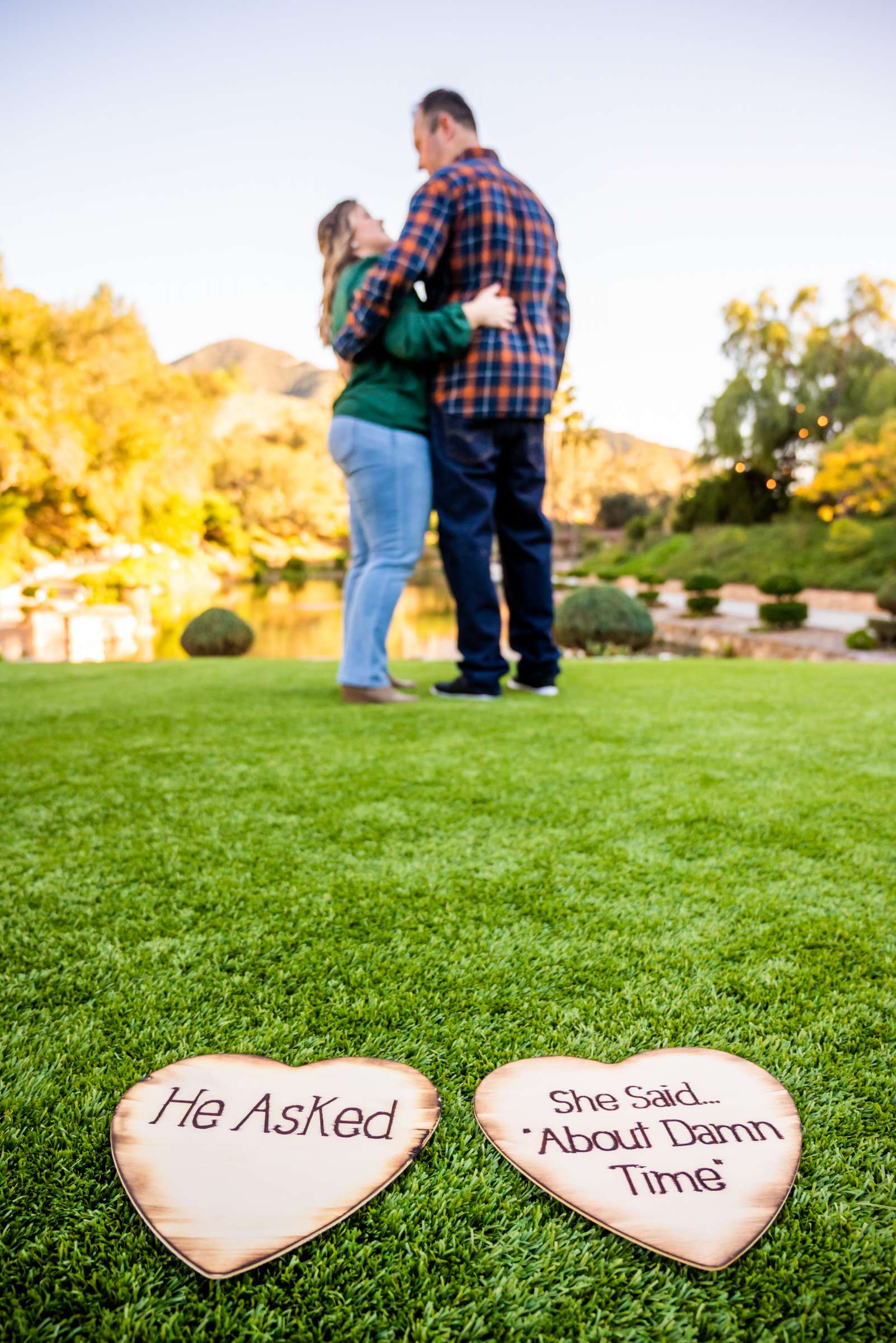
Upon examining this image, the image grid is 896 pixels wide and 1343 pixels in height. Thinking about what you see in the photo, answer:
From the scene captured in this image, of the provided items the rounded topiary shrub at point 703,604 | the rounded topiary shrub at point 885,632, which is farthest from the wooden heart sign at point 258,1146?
the rounded topiary shrub at point 703,604

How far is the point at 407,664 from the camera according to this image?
4.69 meters

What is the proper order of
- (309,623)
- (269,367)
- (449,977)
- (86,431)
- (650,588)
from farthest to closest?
(269,367), (650,588), (86,431), (309,623), (449,977)

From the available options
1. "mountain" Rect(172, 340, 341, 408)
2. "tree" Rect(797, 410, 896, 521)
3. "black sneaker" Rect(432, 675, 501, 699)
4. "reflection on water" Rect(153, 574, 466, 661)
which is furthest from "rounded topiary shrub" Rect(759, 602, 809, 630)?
"mountain" Rect(172, 340, 341, 408)

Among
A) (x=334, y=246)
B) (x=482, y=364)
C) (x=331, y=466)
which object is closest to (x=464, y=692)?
(x=482, y=364)

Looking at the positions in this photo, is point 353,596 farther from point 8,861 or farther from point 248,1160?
point 248,1160

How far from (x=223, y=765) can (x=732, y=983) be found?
134 centimetres

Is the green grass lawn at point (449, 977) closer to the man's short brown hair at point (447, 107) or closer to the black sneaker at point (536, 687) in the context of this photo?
the black sneaker at point (536, 687)

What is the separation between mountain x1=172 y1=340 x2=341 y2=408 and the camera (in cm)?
16600

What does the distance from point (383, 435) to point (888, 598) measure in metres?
13.0

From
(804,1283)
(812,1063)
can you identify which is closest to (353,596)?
(812,1063)

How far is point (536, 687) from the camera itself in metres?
3.21

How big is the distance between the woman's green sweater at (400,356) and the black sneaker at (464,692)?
94 centimetres

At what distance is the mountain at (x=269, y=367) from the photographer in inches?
6535

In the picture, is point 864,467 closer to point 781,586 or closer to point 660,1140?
point 781,586
